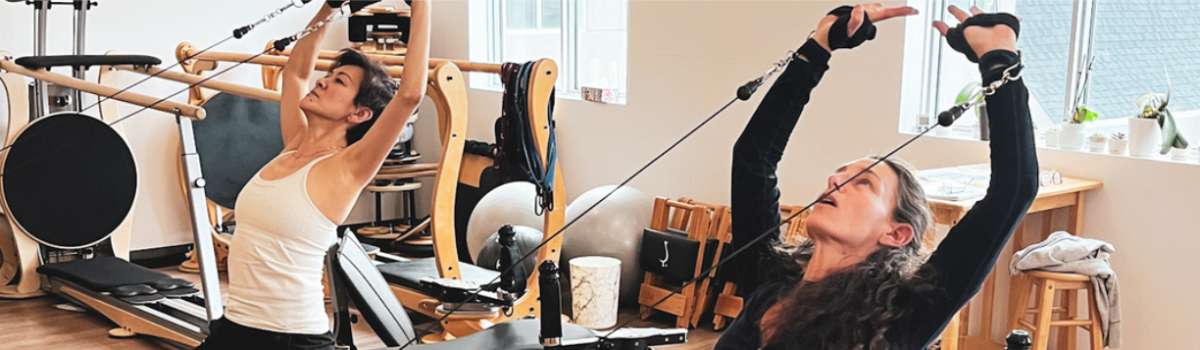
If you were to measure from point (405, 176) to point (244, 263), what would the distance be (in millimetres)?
3832

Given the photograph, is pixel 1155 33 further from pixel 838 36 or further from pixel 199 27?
pixel 199 27

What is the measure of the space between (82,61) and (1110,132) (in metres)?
3.95

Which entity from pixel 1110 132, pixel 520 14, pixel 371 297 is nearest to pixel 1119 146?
pixel 1110 132

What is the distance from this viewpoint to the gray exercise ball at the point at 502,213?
16.1 feet

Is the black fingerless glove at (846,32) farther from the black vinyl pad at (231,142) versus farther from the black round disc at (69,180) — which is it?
the black vinyl pad at (231,142)

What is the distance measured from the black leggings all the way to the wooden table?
181 centimetres

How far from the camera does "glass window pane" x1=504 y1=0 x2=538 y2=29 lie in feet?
19.9

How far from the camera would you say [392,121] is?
2.30m

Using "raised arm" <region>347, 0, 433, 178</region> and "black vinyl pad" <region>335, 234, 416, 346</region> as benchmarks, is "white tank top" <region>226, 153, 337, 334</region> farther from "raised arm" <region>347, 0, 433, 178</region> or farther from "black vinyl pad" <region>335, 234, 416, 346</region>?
"black vinyl pad" <region>335, 234, 416, 346</region>

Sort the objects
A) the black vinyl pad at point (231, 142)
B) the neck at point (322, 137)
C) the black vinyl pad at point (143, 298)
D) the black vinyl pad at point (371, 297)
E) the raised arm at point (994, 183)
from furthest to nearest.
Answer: the black vinyl pad at point (231, 142), the black vinyl pad at point (143, 298), the black vinyl pad at point (371, 297), the neck at point (322, 137), the raised arm at point (994, 183)

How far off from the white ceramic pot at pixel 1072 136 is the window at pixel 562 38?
2.10 m

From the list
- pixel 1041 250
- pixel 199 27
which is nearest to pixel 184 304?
pixel 199 27

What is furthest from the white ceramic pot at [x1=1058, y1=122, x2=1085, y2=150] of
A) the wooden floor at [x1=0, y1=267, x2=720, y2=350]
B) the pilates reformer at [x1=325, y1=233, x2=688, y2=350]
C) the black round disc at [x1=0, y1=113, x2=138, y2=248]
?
the black round disc at [x1=0, y1=113, x2=138, y2=248]

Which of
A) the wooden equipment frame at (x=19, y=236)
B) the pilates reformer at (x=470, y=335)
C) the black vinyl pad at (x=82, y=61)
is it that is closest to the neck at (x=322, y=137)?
the pilates reformer at (x=470, y=335)
